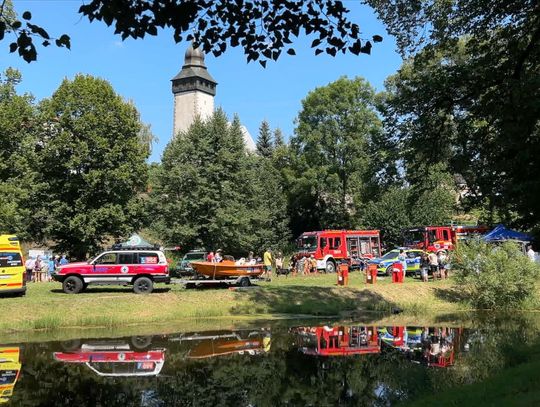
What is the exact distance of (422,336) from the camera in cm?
1703

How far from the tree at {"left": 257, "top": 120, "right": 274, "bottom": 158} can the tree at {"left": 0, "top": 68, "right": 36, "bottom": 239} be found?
3838 centimetres

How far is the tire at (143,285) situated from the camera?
22812mm

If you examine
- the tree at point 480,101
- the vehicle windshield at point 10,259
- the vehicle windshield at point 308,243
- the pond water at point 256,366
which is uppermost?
the tree at point 480,101

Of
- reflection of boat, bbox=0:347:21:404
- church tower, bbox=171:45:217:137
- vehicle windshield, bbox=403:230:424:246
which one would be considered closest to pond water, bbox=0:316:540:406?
reflection of boat, bbox=0:347:21:404

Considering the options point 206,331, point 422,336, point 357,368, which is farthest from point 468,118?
point 206,331

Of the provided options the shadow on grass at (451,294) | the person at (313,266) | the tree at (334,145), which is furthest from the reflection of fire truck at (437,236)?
the tree at (334,145)

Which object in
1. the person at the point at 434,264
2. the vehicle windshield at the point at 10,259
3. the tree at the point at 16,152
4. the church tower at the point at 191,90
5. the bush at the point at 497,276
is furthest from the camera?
the church tower at the point at 191,90

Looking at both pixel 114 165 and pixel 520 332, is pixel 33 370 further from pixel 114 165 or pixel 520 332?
pixel 114 165

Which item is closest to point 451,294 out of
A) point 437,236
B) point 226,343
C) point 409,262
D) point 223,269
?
point 409,262

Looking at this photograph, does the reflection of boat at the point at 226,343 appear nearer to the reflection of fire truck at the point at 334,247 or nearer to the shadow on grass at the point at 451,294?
the shadow on grass at the point at 451,294

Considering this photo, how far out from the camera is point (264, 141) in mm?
73188

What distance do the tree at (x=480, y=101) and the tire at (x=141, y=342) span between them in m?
9.42

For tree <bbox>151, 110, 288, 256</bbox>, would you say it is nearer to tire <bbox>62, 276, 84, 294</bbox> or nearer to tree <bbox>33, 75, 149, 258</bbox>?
tree <bbox>33, 75, 149, 258</bbox>

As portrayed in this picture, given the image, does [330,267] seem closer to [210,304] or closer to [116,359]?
[210,304]
